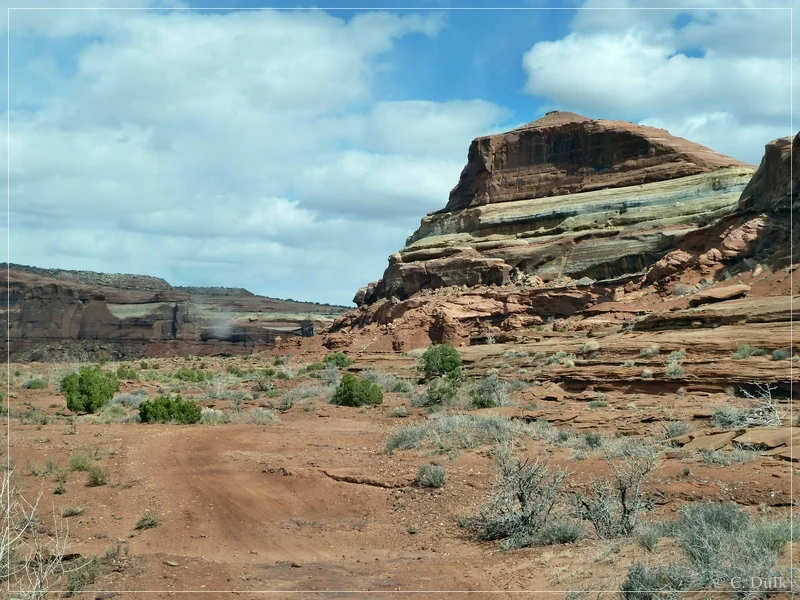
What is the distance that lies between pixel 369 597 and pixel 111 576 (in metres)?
2.56

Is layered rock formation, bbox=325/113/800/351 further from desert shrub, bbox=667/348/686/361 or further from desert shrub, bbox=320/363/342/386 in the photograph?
desert shrub, bbox=320/363/342/386

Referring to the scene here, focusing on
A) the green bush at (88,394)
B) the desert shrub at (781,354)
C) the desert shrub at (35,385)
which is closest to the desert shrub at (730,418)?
the desert shrub at (781,354)

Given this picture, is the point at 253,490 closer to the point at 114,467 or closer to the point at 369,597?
the point at 114,467

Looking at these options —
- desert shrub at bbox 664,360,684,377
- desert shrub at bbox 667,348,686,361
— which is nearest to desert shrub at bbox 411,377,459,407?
desert shrub at bbox 667,348,686,361

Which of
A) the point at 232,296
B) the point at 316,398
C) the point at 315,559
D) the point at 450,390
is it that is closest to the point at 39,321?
the point at 232,296

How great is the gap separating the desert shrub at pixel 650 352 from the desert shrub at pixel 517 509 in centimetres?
1266

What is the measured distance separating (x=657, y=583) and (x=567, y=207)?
4843cm

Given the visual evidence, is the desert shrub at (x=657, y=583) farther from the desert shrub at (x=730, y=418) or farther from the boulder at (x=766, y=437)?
the desert shrub at (x=730, y=418)

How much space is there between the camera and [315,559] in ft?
28.3

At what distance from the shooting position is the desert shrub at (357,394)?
26312mm

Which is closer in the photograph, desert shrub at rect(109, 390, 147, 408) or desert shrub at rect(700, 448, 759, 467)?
desert shrub at rect(700, 448, 759, 467)

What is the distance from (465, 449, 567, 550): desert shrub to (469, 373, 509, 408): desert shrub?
11739mm

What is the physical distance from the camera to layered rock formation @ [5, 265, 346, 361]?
7562cm

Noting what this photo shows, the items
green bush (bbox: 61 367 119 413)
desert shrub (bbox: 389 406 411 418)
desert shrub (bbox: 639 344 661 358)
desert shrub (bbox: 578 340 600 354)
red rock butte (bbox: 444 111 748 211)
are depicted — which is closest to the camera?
desert shrub (bbox: 639 344 661 358)
